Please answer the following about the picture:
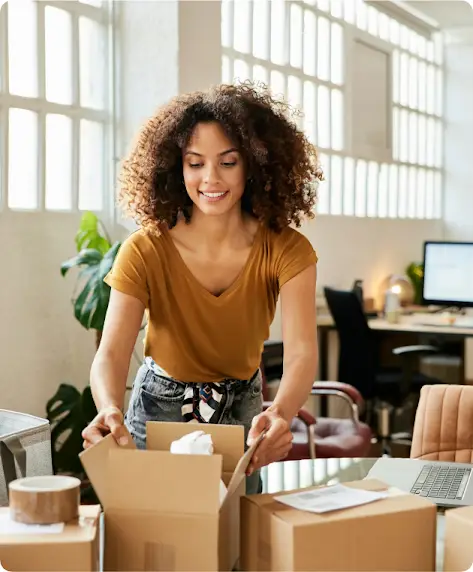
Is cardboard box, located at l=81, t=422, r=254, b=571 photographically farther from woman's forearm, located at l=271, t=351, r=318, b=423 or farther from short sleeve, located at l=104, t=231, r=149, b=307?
short sleeve, located at l=104, t=231, r=149, b=307

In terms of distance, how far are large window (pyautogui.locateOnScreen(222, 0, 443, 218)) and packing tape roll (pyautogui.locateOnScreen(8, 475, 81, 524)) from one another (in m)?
3.79

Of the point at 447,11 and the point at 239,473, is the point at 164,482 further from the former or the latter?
the point at 447,11

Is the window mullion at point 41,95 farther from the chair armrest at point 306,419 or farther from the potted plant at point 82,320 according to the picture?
the chair armrest at point 306,419

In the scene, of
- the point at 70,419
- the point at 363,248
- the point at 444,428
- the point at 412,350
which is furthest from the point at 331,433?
the point at 363,248

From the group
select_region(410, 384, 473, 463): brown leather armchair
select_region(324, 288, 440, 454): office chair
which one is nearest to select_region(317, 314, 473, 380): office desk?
select_region(324, 288, 440, 454): office chair

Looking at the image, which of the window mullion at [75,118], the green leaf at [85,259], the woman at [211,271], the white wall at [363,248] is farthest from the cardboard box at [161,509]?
the white wall at [363,248]

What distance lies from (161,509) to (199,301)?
0.78 metres

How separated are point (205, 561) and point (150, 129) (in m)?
1.17

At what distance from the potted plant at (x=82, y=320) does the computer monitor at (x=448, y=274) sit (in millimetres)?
2823

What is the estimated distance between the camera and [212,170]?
195 cm

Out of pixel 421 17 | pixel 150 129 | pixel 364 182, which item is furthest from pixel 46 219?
pixel 421 17

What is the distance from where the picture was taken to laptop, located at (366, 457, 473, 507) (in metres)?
1.89

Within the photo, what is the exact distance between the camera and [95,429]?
4.96 ft

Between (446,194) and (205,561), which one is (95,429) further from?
(446,194)
